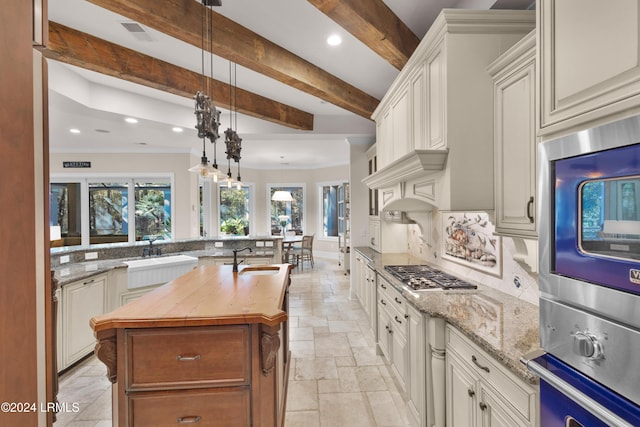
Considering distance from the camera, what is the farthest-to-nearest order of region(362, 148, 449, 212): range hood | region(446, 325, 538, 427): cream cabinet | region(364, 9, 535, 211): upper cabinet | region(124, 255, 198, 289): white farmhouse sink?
region(124, 255, 198, 289): white farmhouse sink
region(362, 148, 449, 212): range hood
region(364, 9, 535, 211): upper cabinet
region(446, 325, 538, 427): cream cabinet

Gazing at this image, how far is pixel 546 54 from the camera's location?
3.22ft

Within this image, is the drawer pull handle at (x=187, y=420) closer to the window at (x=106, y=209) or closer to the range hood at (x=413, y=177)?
the range hood at (x=413, y=177)

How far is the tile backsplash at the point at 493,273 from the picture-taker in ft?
5.90

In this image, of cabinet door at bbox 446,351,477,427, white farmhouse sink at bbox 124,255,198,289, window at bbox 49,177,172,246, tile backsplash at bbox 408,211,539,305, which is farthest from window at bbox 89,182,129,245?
cabinet door at bbox 446,351,477,427

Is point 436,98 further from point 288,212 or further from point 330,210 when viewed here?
point 288,212

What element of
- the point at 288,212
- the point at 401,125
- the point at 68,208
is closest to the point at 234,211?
the point at 288,212

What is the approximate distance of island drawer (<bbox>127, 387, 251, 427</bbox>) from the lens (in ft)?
4.84

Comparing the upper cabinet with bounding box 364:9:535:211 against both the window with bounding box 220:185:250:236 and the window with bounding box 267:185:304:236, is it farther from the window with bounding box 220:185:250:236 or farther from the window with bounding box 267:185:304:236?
the window with bounding box 267:185:304:236

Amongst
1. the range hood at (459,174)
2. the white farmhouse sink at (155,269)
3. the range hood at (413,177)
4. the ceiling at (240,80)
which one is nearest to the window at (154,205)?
the ceiling at (240,80)

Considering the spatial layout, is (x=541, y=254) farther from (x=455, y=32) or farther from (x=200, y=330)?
(x=200, y=330)

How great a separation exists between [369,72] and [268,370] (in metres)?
3.00

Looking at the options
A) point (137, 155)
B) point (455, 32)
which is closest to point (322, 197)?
point (137, 155)

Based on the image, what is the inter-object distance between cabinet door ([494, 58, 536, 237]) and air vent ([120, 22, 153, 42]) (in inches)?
110

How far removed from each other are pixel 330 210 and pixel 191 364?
23.8 feet
